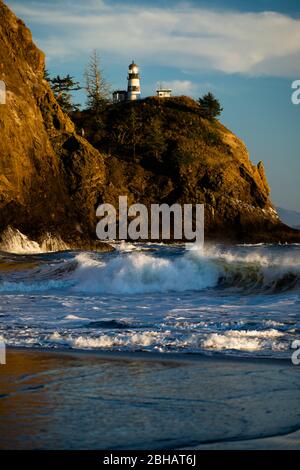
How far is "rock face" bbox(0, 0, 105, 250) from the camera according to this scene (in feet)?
158

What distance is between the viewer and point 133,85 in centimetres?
9025

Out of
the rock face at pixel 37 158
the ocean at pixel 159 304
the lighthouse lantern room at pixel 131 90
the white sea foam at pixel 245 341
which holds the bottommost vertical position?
the ocean at pixel 159 304

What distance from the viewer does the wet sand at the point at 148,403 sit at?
189 inches

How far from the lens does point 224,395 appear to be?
Result: 6078mm

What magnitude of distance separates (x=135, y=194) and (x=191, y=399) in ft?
198

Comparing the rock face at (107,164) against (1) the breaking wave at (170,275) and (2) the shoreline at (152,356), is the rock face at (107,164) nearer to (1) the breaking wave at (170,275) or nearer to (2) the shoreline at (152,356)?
(1) the breaking wave at (170,275)

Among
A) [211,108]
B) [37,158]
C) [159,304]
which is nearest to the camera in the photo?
[159,304]

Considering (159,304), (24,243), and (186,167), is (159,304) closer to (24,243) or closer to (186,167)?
(24,243)

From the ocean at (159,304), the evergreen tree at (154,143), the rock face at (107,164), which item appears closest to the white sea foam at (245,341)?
the ocean at (159,304)

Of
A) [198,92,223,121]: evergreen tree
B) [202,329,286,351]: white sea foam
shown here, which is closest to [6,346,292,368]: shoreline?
[202,329,286,351]: white sea foam

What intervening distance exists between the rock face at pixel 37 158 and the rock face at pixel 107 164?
78 mm

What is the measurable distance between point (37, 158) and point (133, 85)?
39.8m

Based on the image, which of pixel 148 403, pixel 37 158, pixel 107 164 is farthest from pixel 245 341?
pixel 107 164
